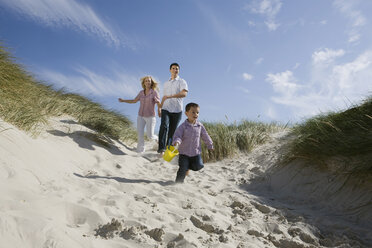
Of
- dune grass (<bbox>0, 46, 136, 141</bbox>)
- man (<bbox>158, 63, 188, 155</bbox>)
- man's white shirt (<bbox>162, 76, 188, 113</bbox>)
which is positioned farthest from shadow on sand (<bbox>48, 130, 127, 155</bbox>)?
man's white shirt (<bbox>162, 76, 188, 113</bbox>)

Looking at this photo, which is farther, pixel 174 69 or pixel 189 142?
pixel 174 69

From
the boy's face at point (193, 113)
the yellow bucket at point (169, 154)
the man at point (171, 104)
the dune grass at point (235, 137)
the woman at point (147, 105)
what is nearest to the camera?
the yellow bucket at point (169, 154)

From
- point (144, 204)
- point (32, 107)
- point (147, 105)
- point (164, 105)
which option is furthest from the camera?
point (147, 105)

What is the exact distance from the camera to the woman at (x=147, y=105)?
18.7 ft

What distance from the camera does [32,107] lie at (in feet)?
15.5

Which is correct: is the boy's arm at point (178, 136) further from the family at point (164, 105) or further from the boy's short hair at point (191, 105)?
the family at point (164, 105)

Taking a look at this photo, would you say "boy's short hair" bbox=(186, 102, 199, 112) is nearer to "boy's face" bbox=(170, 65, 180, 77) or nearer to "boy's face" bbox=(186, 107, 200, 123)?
"boy's face" bbox=(186, 107, 200, 123)

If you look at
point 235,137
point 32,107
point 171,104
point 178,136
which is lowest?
point 178,136

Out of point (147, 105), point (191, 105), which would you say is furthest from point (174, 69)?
point (191, 105)

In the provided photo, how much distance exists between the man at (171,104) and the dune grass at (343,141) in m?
2.26

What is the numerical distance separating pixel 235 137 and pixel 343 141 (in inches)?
114

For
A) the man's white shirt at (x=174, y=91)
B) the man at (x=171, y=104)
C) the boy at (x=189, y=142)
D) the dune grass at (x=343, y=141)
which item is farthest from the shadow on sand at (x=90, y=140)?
the dune grass at (x=343, y=141)

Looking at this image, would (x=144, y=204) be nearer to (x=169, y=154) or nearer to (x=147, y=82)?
(x=169, y=154)

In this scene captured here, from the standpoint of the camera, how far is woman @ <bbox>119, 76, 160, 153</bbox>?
571 centimetres
